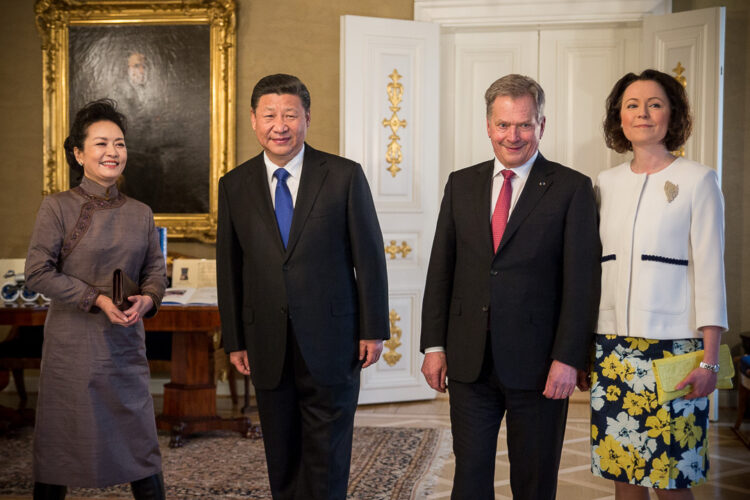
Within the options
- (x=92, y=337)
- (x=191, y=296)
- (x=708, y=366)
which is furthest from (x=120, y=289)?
(x=191, y=296)

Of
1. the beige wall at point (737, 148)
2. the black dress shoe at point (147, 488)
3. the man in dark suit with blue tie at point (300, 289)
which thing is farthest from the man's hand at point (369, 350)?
the beige wall at point (737, 148)

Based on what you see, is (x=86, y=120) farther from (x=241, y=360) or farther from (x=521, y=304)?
(x=521, y=304)

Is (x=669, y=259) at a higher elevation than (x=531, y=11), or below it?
below

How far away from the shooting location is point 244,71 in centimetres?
580

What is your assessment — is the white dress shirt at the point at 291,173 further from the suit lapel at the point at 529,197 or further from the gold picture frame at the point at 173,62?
the gold picture frame at the point at 173,62

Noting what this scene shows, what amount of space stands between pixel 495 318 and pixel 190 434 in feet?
9.67

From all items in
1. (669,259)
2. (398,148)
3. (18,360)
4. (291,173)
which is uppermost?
(398,148)

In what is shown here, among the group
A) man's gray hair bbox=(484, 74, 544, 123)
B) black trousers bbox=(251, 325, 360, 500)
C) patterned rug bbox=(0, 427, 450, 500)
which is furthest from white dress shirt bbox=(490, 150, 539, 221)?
patterned rug bbox=(0, 427, 450, 500)

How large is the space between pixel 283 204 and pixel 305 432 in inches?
28.8

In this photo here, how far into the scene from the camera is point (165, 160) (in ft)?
19.1

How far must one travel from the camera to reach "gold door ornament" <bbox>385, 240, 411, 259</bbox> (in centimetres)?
546

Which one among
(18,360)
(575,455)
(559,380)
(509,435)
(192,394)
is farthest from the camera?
(18,360)

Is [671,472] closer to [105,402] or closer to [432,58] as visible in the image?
[105,402]

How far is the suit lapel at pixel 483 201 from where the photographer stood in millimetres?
2219
